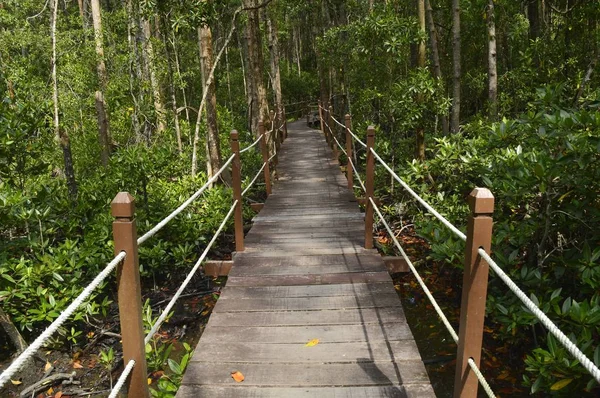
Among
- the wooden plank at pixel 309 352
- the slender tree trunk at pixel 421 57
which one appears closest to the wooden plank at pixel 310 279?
the wooden plank at pixel 309 352

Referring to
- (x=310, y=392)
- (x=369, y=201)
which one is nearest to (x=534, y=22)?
(x=369, y=201)

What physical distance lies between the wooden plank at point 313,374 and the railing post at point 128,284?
2.17 ft

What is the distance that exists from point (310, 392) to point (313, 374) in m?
0.16

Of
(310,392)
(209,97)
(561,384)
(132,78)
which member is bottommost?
(561,384)

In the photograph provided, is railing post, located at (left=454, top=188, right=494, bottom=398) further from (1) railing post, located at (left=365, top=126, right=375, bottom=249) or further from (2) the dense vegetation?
(1) railing post, located at (left=365, top=126, right=375, bottom=249)

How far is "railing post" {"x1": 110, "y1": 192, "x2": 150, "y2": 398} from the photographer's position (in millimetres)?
1933

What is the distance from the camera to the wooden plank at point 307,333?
295 cm

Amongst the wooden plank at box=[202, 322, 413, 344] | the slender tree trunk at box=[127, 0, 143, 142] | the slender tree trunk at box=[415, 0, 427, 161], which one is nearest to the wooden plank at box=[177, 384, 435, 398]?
the wooden plank at box=[202, 322, 413, 344]

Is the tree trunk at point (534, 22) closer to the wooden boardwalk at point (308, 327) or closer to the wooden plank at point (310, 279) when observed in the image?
the wooden boardwalk at point (308, 327)

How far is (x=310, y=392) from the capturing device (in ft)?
8.02

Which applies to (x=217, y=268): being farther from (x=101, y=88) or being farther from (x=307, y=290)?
(x=101, y=88)

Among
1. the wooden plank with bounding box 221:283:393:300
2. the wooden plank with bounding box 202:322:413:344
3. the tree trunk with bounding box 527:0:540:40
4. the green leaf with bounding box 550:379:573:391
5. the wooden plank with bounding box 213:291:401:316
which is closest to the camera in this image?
the green leaf with bounding box 550:379:573:391

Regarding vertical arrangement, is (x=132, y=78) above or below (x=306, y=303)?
above

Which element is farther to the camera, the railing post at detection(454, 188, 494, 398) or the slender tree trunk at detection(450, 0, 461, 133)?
the slender tree trunk at detection(450, 0, 461, 133)
